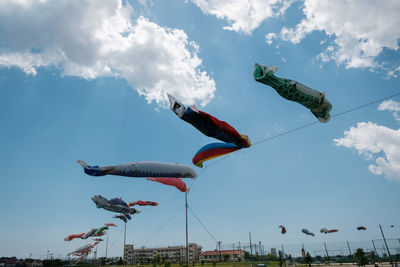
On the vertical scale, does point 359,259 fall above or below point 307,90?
below

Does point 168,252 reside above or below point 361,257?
above

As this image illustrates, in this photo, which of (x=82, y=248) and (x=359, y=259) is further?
(x=82, y=248)

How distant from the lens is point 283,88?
33.6ft

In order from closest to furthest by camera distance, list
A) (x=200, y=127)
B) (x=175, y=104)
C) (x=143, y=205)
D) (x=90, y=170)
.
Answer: (x=175, y=104) < (x=200, y=127) < (x=90, y=170) < (x=143, y=205)

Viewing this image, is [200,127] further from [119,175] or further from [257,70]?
[119,175]

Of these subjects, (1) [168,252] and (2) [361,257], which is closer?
(2) [361,257]

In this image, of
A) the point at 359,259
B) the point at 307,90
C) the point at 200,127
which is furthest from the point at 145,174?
the point at 359,259

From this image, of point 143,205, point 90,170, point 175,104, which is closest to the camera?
point 175,104

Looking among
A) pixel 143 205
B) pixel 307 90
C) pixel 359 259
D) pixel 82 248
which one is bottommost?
pixel 359 259

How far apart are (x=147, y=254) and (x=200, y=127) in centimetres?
13100

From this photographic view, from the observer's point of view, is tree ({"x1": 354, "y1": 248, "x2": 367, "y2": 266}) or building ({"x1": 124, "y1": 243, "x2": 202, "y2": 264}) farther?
building ({"x1": 124, "y1": 243, "x2": 202, "y2": 264})

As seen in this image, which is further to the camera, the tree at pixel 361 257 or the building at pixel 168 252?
the building at pixel 168 252

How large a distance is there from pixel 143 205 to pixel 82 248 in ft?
92.8

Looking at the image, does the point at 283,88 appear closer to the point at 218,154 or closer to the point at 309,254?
the point at 218,154
